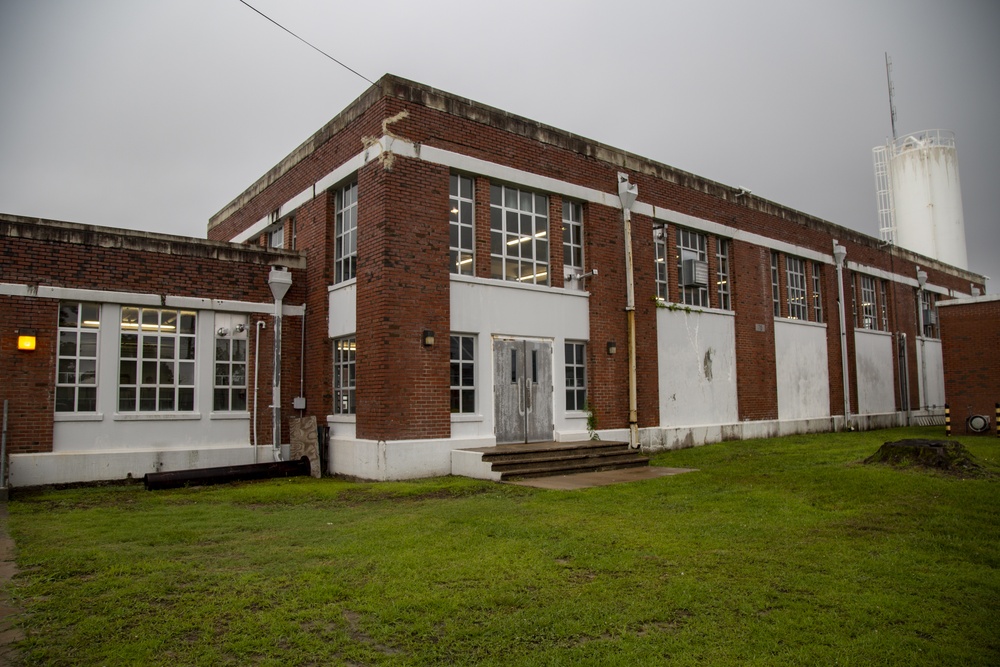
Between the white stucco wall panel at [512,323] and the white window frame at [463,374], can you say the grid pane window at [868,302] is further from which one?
the white window frame at [463,374]

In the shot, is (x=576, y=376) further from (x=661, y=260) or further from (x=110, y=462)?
(x=110, y=462)

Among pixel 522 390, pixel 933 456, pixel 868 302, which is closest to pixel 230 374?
pixel 522 390

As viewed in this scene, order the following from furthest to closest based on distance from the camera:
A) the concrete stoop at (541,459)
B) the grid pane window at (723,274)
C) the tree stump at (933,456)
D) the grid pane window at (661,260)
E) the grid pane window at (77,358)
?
the grid pane window at (723,274), the grid pane window at (661,260), the grid pane window at (77,358), the concrete stoop at (541,459), the tree stump at (933,456)

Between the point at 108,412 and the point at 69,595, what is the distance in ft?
25.9

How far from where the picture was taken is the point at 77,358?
39.0ft

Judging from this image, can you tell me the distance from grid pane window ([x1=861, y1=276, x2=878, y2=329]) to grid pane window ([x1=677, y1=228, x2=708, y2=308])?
30.5ft

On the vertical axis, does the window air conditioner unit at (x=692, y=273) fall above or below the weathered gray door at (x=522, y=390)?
above

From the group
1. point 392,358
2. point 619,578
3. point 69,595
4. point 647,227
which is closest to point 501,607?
point 619,578

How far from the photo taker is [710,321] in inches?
688

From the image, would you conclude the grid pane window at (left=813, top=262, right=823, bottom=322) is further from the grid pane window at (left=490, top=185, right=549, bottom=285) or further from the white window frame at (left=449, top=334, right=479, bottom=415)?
the white window frame at (left=449, top=334, right=479, bottom=415)

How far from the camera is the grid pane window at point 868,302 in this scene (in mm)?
23844

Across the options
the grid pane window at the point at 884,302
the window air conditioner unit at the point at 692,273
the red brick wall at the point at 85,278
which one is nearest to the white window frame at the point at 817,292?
the grid pane window at the point at 884,302

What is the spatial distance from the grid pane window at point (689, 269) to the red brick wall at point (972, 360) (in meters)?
7.87

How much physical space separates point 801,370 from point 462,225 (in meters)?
12.2
